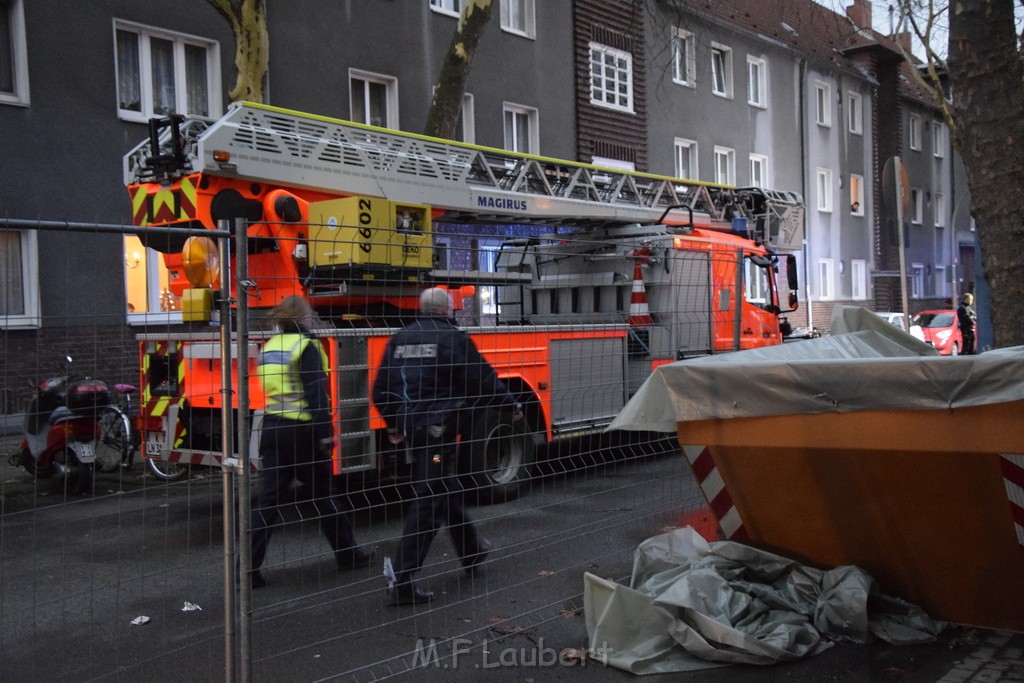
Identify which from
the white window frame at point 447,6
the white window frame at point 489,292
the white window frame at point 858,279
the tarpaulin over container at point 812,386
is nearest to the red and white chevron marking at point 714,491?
the tarpaulin over container at point 812,386

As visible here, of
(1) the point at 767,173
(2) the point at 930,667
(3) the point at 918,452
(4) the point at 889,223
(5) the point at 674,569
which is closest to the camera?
(3) the point at 918,452

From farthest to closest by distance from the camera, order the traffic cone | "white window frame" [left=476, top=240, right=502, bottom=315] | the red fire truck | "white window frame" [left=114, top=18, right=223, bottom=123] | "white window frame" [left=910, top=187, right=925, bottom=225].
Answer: "white window frame" [left=910, top=187, right=925, bottom=225]
"white window frame" [left=114, top=18, right=223, bottom=123]
the traffic cone
"white window frame" [left=476, top=240, right=502, bottom=315]
the red fire truck

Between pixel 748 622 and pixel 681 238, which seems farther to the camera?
pixel 681 238

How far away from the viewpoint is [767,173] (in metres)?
28.3

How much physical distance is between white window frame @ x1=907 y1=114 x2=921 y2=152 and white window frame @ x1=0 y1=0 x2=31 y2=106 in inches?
1271

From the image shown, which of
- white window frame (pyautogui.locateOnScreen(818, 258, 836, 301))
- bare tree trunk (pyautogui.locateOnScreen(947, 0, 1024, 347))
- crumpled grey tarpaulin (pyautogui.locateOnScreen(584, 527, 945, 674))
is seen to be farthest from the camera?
white window frame (pyautogui.locateOnScreen(818, 258, 836, 301))

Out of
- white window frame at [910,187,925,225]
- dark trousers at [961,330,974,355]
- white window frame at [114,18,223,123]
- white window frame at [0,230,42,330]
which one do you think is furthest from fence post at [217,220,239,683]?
white window frame at [910,187,925,225]

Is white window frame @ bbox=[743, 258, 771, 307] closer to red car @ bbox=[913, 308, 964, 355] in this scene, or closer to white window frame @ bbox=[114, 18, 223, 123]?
white window frame @ bbox=[114, 18, 223, 123]

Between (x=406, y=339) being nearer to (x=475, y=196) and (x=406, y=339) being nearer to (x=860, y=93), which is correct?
(x=475, y=196)

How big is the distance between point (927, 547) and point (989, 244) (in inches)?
102

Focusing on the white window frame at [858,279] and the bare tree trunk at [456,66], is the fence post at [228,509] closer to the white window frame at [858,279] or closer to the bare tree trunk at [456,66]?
the bare tree trunk at [456,66]

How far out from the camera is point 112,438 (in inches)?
136

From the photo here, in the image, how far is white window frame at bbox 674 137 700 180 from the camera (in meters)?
24.8

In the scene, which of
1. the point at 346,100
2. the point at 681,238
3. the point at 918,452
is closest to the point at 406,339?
the point at 918,452
